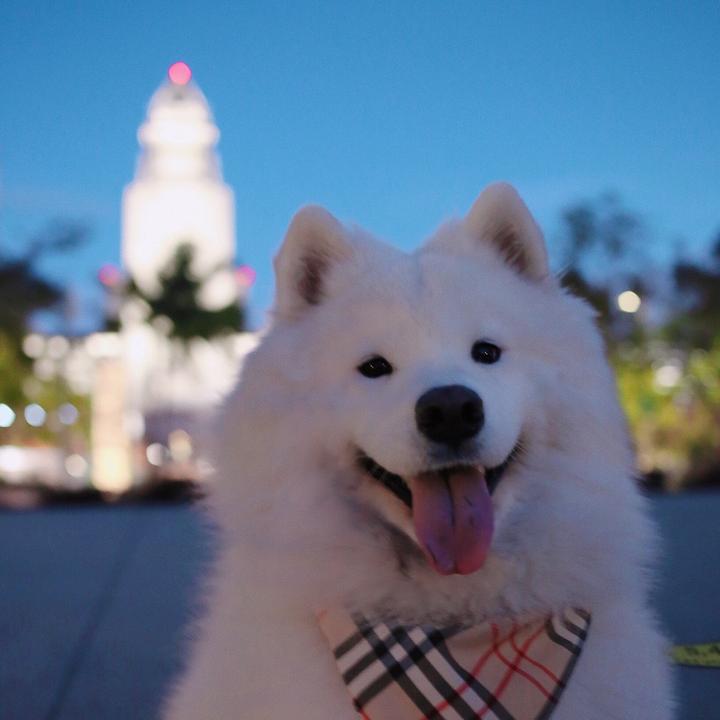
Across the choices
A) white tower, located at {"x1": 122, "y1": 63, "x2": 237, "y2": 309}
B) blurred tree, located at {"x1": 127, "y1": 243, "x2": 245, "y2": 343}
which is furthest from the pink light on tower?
blurred tree, located at {"x1": 127, "y1": 243, "x2": 245, "y2": 343}

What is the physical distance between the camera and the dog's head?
250cm

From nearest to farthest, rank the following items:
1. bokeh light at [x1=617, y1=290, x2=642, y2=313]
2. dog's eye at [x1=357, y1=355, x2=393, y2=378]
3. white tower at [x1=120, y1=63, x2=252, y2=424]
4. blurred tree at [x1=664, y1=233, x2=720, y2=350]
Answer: dog's eye at [x1=357, y1=355, x2=393, y2=378] < blurred tree at [x1=664, y1=233, x2=720, y2=350] < bokeh light at [x1=617, y1=290, x2=642, y2=313] < white tower at [x1=120, y1=63, x2=252, y2=424]

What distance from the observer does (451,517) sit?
2.53 metres

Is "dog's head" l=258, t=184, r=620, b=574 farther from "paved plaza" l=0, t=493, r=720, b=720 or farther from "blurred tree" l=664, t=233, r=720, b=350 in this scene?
"blurred tree" l=664, t=233, r=720, b=350

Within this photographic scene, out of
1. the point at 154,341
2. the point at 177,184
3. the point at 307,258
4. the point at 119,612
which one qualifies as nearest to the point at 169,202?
the point at 177,184

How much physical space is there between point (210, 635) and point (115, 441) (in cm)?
5927

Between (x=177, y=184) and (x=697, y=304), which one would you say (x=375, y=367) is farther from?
(x=177, y=184)

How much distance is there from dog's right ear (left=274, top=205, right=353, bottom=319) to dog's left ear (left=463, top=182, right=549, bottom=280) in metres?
0.42

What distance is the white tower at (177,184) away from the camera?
76.7 metres

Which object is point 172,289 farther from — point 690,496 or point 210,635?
point 210,635

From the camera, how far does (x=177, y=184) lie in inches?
3132

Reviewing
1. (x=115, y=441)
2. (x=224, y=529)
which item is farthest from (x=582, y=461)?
(x=115, y=441)

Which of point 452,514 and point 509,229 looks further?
point 509,229

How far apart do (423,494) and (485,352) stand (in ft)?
1.49
